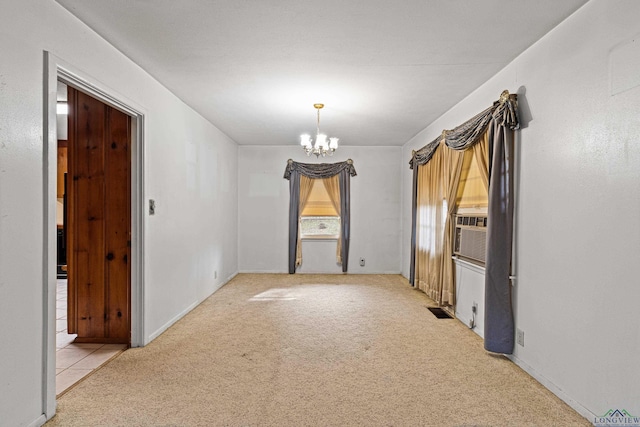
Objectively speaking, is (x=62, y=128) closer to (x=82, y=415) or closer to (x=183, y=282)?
(x=183, y=282)

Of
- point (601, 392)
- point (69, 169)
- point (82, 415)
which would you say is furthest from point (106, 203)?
point (601, 392)

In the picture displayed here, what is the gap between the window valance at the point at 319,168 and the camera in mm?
7254

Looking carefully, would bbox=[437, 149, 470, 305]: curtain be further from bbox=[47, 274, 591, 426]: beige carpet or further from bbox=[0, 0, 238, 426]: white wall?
bbox=[0, 0, 238, 426]: white wall

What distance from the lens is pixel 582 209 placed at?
2.29 m

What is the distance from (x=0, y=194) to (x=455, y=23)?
299 cm

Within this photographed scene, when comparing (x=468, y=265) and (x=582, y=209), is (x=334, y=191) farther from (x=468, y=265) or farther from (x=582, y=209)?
(x=582, y=209)

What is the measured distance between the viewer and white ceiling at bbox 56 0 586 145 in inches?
91.2

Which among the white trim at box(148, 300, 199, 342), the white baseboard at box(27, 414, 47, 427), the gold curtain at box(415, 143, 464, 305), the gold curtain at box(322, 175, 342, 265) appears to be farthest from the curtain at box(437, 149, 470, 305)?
the white baseboard at box(27, 414, 47, 427)

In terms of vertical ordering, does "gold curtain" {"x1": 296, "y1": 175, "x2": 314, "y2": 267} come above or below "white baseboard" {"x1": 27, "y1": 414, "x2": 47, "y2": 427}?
above

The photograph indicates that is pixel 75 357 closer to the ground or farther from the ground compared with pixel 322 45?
closer to the ground

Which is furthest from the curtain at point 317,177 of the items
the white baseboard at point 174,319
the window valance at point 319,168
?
the white baseboard at point 174,319

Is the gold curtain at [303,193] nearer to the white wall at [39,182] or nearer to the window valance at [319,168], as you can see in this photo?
the window valance at [319,168]

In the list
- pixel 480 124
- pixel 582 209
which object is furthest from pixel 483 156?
pixel 582 209

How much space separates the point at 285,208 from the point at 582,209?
562 centimetres
